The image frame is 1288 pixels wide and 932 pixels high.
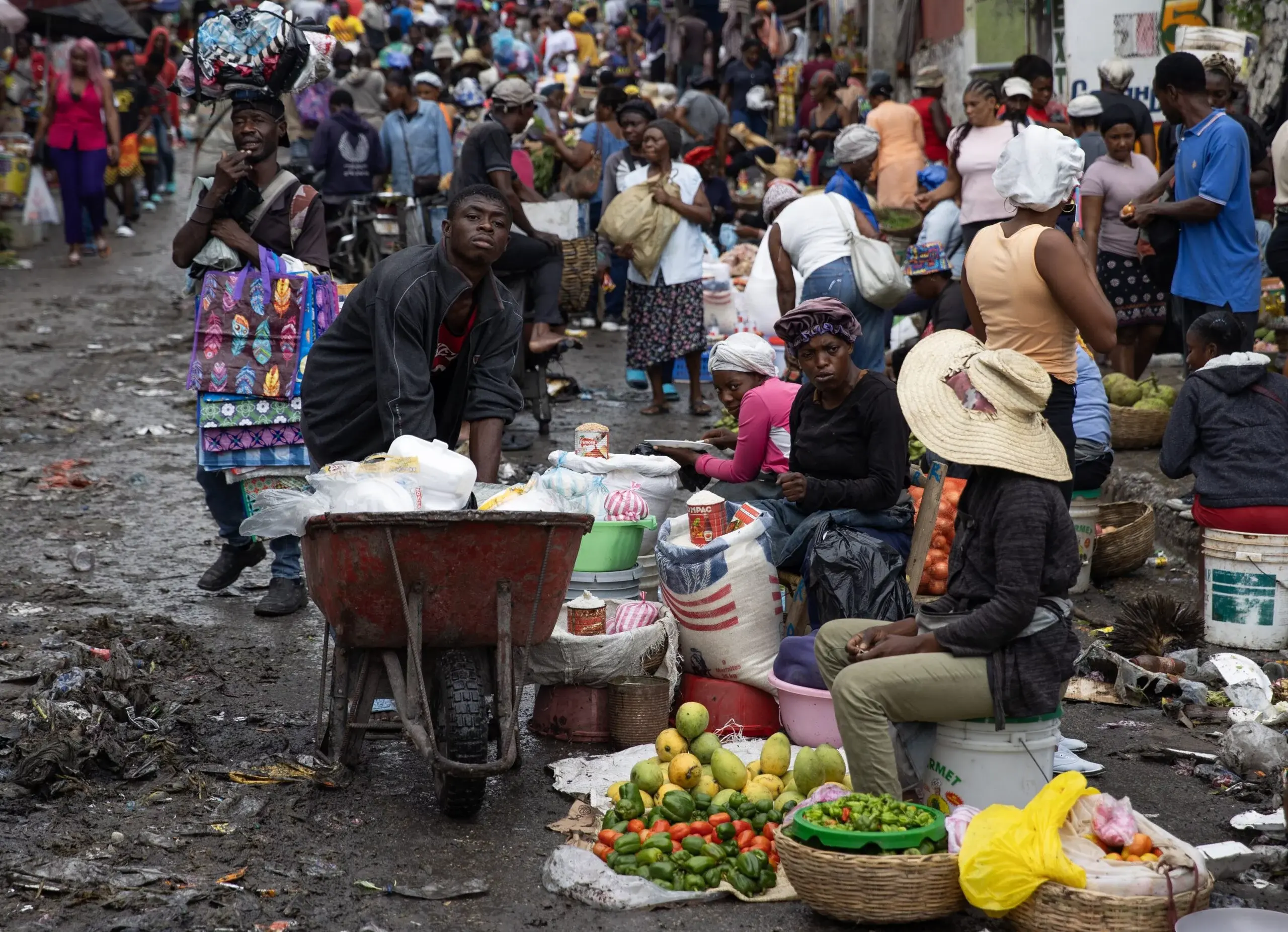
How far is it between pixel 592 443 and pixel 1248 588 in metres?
2.84

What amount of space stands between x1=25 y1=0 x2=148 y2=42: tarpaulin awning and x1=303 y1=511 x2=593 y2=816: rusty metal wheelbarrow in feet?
54.2

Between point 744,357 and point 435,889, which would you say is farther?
point 744,357

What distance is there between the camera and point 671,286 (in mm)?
10852

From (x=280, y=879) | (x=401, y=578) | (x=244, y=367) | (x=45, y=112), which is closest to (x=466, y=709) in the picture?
(x=401, y=578)

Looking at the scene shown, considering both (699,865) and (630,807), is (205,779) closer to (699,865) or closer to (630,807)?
(630,807)

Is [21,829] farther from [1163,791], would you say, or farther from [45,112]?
[45,112]

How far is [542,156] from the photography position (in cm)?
1393

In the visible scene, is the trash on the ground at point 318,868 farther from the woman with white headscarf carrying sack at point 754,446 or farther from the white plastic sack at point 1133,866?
the woman with white headscarf carrying sack at point 754,446

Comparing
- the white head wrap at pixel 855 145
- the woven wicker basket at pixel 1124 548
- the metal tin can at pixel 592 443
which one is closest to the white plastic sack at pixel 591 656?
the metal tin can at pixel 592 443

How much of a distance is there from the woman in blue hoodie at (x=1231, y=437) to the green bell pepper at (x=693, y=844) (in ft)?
10.6

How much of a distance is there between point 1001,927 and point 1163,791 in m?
1.33

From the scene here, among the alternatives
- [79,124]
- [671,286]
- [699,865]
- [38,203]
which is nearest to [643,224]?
[671,286]

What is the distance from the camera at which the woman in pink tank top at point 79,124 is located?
1617cm

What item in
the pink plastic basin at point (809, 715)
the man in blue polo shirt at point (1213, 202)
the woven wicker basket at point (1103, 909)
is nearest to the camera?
the woven wicker basket at point (1103, 909)
